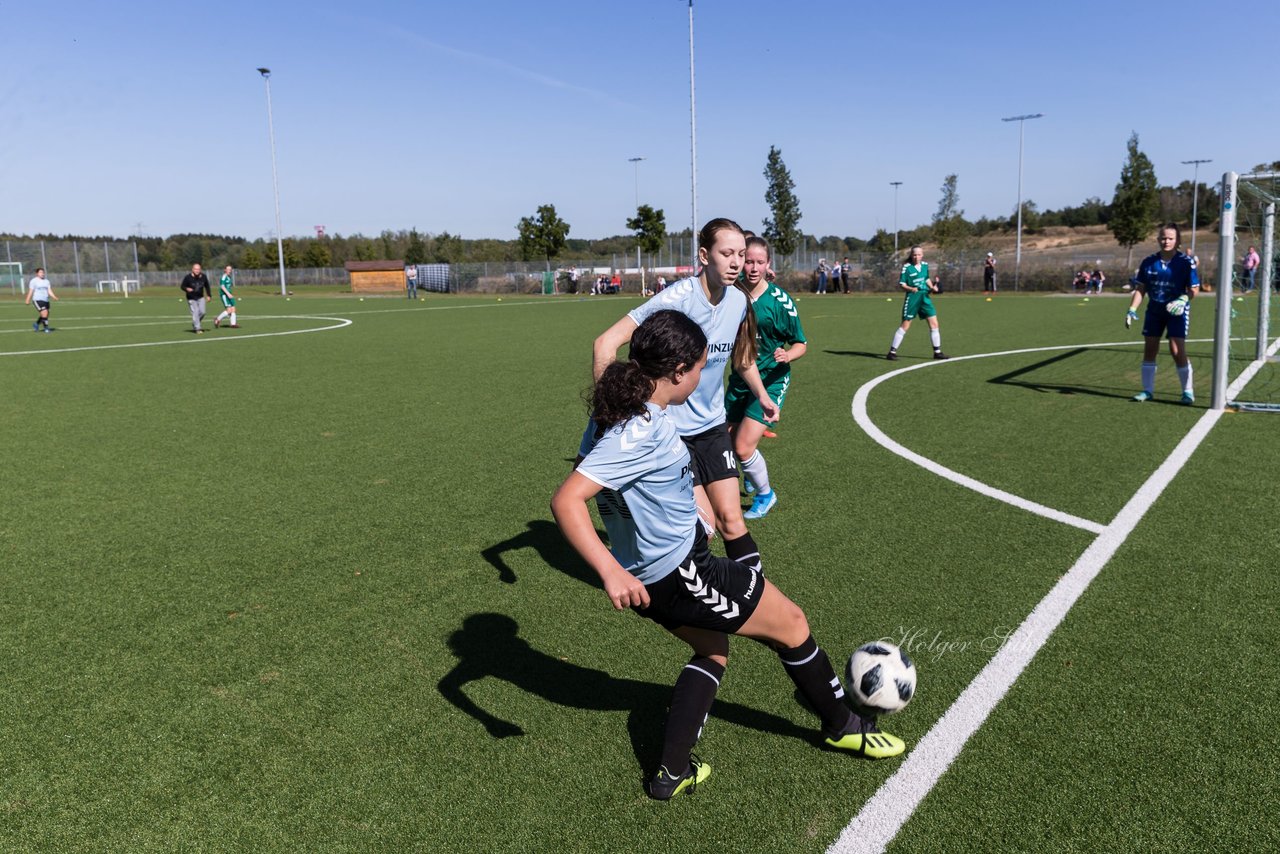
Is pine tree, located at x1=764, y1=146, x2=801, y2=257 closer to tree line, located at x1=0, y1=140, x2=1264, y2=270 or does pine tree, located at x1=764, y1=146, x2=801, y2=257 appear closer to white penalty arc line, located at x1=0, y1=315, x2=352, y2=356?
tree line, located at x1=0, y1=140, x2=1264, y2=270

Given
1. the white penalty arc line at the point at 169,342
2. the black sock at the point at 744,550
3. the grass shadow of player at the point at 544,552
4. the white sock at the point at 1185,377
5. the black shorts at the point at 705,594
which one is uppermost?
the white penalty arc line at the point at 169,342

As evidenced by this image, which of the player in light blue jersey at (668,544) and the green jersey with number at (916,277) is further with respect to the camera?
the green jersey with number at (916,277)

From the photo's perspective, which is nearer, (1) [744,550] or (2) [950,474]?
(1) [744,550]

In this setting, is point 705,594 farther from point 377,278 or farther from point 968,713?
point 377,278

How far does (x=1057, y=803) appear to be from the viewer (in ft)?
10.1

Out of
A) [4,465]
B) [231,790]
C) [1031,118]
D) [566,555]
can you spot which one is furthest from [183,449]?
[1031,118]

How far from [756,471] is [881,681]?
9.53 feet

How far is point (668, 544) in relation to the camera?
2.94 m

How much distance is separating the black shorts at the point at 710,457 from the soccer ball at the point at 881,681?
4.53ft

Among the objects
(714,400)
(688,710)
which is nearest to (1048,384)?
(714,400)

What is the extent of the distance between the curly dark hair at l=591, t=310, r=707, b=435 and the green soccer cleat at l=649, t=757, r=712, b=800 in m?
1.28

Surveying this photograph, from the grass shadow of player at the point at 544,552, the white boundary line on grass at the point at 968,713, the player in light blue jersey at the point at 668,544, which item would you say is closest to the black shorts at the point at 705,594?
the player in light blue jersey at the point at 668,544

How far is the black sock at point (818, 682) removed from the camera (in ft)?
10.8

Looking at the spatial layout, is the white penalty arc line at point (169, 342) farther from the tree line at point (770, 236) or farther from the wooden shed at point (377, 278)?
the wooden shed at point (377, 278)
